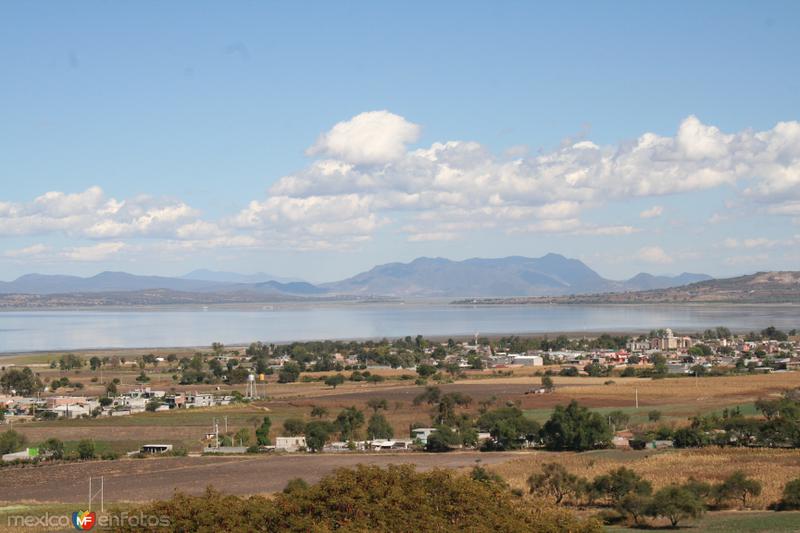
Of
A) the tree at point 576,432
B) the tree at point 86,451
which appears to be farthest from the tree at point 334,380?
the tree at point 576,432

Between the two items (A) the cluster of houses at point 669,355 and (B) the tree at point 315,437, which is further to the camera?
(A) the cluster of houses at point 669,355

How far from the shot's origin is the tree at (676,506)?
2302 centimetres

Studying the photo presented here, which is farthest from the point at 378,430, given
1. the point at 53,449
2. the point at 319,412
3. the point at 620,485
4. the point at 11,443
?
the point at 620,485

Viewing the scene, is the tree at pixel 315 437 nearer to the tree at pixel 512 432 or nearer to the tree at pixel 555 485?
the tree at pixel 512 432

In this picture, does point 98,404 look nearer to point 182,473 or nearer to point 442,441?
point 182,473

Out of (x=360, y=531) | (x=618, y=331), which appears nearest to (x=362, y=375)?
(x=360, y=531)

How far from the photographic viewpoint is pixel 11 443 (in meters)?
37.7

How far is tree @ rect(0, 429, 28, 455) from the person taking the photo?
3738 centimetres

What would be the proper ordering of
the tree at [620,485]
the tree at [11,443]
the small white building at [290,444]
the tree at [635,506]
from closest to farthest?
the tree at [635,506] → the tree at [620,485] → the tree at [11,443] → the small white building at [290,444]

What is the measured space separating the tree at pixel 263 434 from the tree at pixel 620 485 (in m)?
15.9

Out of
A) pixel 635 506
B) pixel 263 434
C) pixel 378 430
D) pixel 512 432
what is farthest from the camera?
pixel 378 430

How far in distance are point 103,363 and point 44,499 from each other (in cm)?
5547

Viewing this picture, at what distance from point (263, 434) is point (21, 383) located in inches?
1094

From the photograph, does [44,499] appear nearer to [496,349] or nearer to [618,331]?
[496,349]
